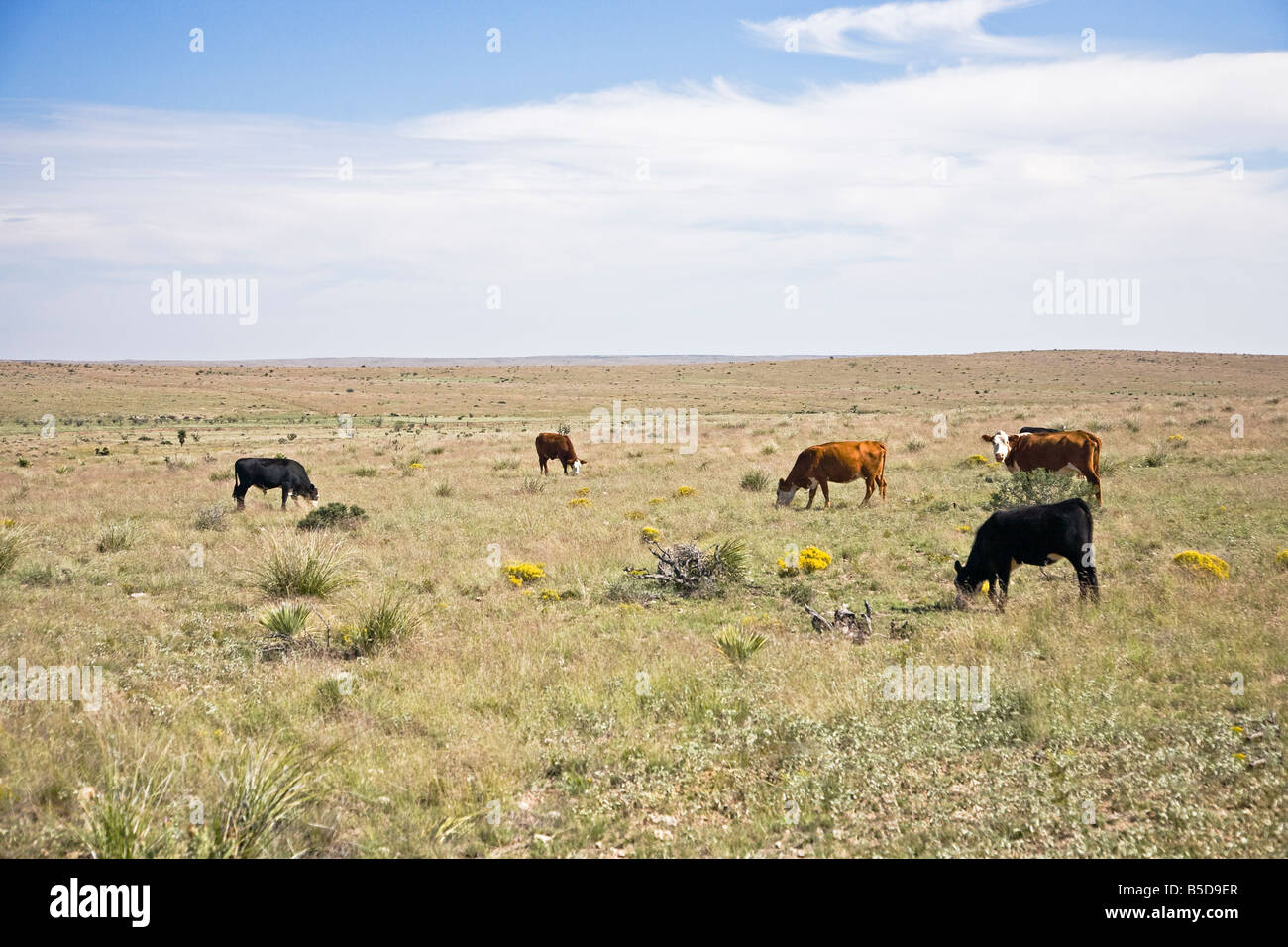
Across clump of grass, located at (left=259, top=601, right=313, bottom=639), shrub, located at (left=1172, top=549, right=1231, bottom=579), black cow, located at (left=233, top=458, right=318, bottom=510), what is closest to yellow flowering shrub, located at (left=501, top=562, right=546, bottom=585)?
clump of grass, located at (left=259, top=601, right=313, bottom=639)

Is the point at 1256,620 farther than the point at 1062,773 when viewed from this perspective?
Result: Yes

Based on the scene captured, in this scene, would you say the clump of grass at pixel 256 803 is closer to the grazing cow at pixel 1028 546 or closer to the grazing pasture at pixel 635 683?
the grazing pasture at pixel 635 683

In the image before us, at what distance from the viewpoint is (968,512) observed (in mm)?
16203

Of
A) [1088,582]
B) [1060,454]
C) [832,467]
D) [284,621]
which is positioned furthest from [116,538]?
[1060,454]

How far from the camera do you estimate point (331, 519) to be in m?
16.1

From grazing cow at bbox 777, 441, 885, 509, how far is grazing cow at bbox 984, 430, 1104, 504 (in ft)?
10.7

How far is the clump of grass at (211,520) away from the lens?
16.3 meters

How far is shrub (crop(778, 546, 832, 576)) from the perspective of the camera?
39.1 feet

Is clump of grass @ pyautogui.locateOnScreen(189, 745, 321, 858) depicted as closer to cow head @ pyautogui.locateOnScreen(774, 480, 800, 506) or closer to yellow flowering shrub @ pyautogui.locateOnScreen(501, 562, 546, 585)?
yellow flowering shrub @ pyautogui.locateOnScreen(501, 562, 546, 585)

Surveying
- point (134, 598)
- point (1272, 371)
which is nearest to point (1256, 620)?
point (134, 598)
